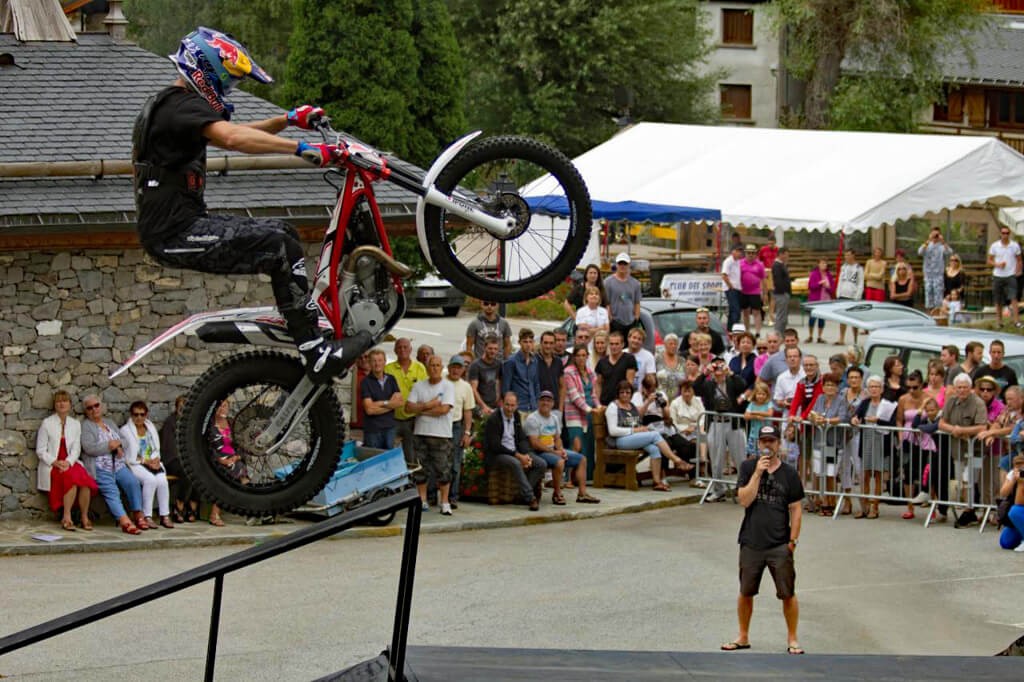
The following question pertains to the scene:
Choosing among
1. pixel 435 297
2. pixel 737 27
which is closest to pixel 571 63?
pixel 435 297

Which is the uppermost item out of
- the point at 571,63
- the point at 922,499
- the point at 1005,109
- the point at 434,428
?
the point at 571,63

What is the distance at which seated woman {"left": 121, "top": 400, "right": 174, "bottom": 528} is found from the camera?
676 inches

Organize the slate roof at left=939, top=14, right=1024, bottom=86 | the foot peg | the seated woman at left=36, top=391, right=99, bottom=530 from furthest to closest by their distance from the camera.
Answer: the slate roof at left=939, top=14, right=1024, bottom=86 → the seated woman at left=36, top=391, right=99, bottom=530 → the foot peg

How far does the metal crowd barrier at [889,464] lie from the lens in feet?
57.3

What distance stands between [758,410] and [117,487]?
22.5ft

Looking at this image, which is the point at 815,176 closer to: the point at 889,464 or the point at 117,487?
the point at 889,464

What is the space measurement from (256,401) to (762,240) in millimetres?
36613

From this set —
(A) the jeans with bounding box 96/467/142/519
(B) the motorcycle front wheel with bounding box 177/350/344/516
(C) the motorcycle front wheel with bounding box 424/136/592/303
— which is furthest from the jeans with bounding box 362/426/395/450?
(B) the motorcycle front wheel with bounding box 177/350/344/516

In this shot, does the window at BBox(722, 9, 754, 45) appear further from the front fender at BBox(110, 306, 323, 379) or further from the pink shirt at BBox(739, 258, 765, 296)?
the front fender at BBox(110, 306, 323, 379)

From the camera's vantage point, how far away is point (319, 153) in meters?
→ 5.79

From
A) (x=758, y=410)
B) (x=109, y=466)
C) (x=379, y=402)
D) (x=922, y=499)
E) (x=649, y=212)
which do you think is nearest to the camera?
(x=379, y=402)

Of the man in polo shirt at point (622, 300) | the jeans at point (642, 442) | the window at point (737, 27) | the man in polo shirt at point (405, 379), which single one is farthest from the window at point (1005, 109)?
the man in polo shirt at point (405, 379)

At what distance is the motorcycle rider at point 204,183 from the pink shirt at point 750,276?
68.7 ft

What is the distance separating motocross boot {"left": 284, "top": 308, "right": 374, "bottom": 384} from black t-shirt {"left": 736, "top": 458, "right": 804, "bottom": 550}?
809 centimetres
